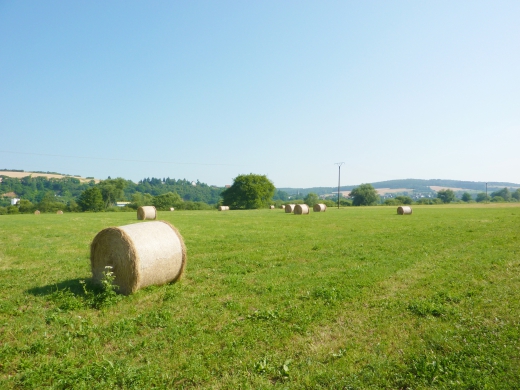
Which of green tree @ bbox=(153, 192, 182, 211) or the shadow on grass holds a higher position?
the shadow on grass

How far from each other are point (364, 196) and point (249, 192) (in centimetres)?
4643

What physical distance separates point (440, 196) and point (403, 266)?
527 ft

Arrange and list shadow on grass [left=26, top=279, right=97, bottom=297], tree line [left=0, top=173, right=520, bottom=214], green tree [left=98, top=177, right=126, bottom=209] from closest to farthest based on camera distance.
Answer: shadow on grass [left=26, top=279, right=97, bottom=297], tree line [left=0, top=173, right=520, bottom=214], green tree [left=98, top=177, right=126, bottom=209]

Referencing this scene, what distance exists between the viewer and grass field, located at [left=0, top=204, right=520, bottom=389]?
4.93 metres

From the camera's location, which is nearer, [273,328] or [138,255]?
[273,328]

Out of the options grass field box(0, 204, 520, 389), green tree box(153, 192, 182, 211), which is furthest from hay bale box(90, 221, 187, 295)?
green tree box(153, 192, 182, 211)

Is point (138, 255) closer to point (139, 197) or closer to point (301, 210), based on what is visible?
point (301, 210)

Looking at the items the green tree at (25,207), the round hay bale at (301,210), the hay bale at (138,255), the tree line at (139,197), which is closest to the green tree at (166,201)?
the tree line at (139,197)

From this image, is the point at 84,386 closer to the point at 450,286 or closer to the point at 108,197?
the point at 450,286

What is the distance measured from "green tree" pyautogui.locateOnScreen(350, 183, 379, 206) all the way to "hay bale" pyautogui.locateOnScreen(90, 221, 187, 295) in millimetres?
116533

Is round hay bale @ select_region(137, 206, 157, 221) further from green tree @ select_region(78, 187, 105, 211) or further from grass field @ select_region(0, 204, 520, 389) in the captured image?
green tree @ select_region(78, 187, 105, 211)

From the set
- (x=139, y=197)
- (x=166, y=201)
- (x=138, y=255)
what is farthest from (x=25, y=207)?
(x=138, y=255)

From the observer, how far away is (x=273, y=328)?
6.59 m

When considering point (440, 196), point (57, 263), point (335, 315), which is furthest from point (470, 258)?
point (440, 196)
